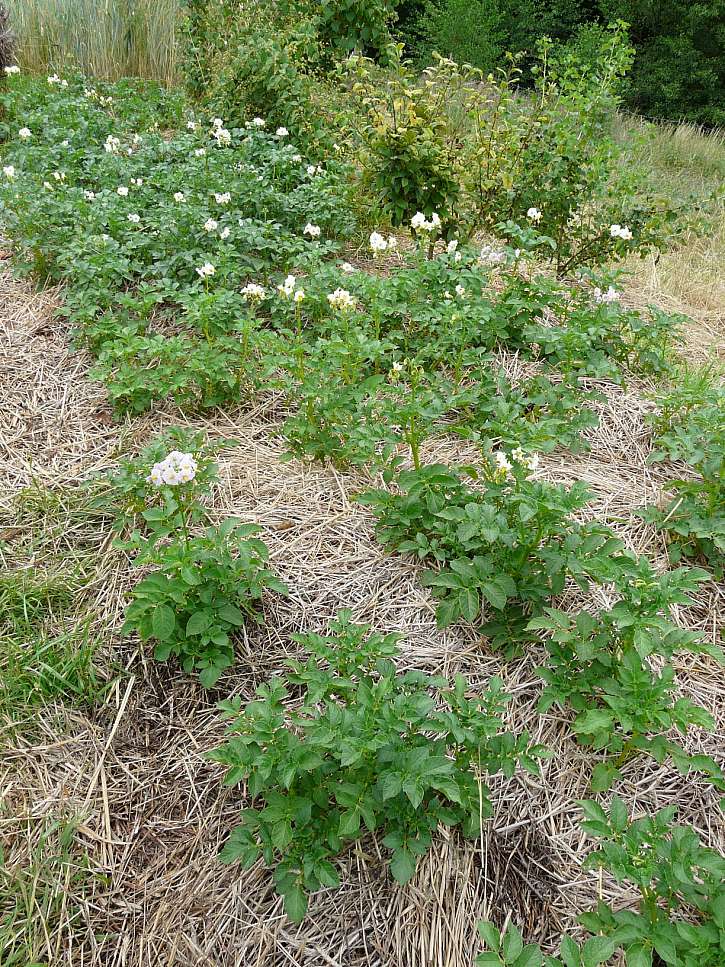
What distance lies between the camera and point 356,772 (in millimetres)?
1707

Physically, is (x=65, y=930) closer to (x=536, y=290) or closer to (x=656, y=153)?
(x=536, y=290)

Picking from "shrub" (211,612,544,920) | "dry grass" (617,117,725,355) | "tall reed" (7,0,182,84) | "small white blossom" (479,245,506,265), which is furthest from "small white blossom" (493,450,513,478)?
"tall reed" (7,0,182,84)

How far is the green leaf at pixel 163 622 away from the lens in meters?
1.96

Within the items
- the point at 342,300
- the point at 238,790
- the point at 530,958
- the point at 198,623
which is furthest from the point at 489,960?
the point at 342,300

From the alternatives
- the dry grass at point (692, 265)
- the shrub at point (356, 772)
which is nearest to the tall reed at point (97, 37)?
the dry grass at point (692, 265)

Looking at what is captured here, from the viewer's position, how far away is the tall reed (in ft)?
22.1

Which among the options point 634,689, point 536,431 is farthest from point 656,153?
point 634,689

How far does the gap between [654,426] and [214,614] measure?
75.6 inches

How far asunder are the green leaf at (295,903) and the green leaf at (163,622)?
27.8 inches

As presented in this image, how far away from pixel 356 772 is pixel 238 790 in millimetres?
389

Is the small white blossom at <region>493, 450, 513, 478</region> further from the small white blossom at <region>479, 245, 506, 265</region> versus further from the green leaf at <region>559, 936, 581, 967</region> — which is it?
the small white blossom at <region>479, 245, 506, 265</region>

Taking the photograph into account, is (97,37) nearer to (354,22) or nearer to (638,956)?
(354,22)

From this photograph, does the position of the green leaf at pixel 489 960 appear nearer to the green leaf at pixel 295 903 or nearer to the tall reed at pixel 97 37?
the green leaf at pixel 295 903

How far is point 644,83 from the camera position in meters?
10.6
